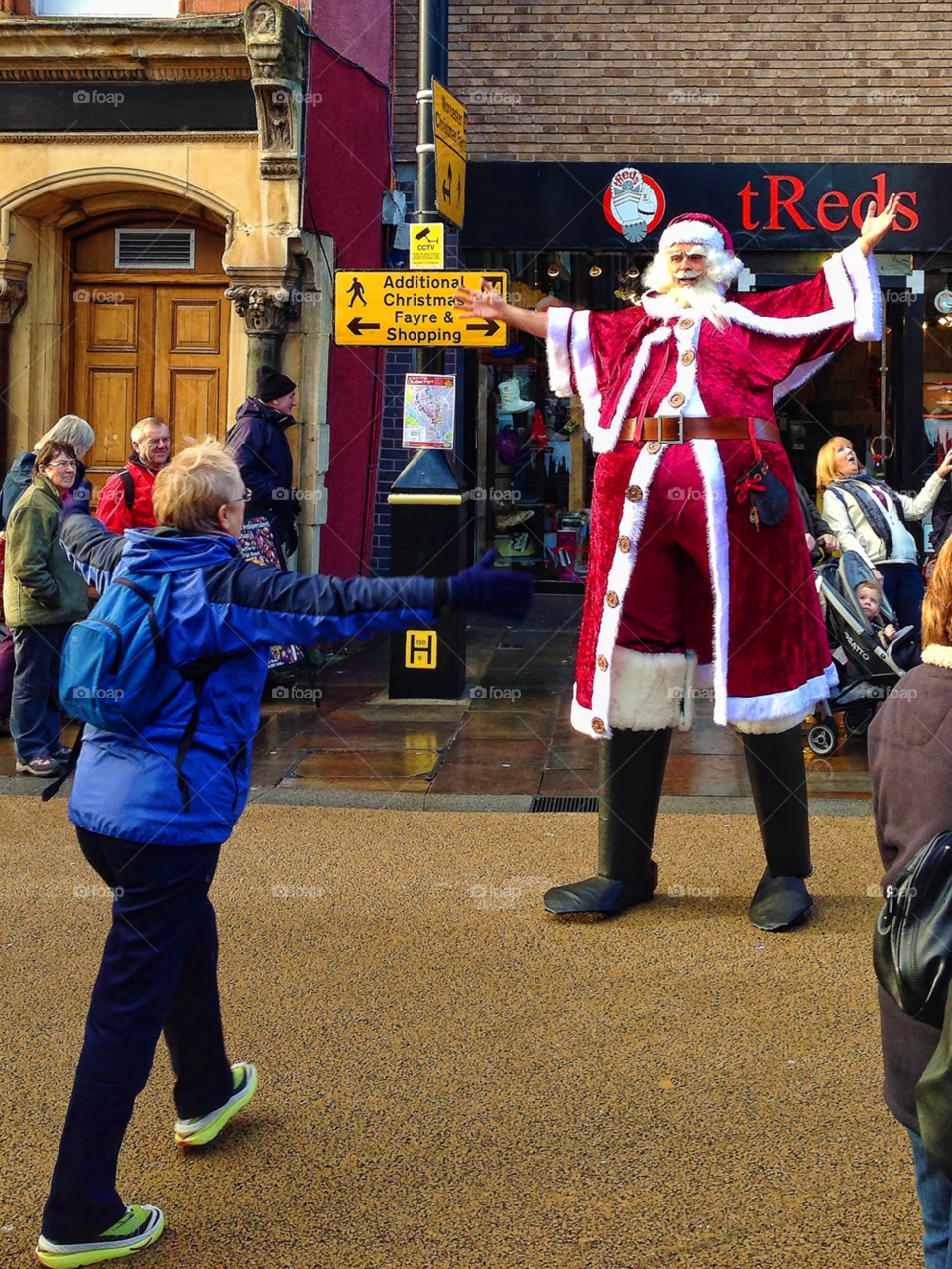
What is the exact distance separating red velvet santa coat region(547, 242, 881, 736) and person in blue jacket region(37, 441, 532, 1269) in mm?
1795

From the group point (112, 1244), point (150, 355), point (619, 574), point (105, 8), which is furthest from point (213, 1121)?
point (105, 8)

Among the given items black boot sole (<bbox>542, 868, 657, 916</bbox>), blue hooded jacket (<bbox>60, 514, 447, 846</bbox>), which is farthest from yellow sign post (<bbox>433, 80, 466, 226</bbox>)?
blue hooded jacket (<bbox>60, 514, 447, 846</bbox>)

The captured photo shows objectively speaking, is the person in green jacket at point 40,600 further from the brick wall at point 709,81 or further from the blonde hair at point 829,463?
the brick wall at point 709,81

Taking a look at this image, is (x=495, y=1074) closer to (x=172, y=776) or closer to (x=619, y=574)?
(x=172, y=776)

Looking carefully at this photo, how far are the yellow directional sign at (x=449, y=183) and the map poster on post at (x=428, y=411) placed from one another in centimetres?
96

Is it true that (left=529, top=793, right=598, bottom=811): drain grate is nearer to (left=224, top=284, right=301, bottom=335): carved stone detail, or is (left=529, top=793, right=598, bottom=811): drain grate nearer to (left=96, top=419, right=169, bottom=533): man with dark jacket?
(left=96, top=419, right=169, bottom=533): man with dark jacket

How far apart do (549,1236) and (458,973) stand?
148cm

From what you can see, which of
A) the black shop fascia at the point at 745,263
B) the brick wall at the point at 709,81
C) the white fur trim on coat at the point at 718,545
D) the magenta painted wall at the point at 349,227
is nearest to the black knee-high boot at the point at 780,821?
the white fur trim on coat at the point at 718,545

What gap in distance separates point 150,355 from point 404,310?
3404 millimetres

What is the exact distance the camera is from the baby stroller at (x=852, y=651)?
7141mm

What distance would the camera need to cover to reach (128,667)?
281 centimetres

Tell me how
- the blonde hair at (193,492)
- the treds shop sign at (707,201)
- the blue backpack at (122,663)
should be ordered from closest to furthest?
the blue backpack at (122,663) < the blonde hair at (193,492) < the treds shop sign at (707,201)

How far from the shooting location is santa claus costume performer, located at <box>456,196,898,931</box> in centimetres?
458

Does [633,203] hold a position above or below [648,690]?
above
